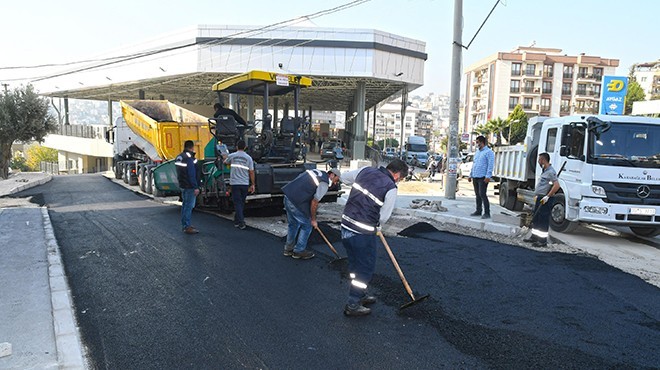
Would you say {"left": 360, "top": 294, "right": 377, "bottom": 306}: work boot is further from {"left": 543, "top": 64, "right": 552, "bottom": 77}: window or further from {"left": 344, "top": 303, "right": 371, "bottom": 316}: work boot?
{"left": 543, "top": 64, "right": 552, "bottom": 77}: window

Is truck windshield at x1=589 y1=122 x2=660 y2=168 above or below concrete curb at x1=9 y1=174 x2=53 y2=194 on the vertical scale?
above

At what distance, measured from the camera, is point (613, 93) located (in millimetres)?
16094

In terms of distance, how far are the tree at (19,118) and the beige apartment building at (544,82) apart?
56.3 m

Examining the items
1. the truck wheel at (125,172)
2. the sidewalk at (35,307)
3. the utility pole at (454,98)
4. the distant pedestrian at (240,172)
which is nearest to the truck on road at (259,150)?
the distant pedestrian at (240,172)

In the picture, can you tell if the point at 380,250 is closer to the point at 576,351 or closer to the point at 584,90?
the point at 576,351

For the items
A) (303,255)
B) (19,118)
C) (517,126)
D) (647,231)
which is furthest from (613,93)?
(517,126)

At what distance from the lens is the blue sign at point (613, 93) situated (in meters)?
16.0

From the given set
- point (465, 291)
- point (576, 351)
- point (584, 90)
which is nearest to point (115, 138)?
point (465, 291)

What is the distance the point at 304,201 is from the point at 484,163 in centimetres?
505

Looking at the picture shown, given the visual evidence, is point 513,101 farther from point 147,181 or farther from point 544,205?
point 544,205

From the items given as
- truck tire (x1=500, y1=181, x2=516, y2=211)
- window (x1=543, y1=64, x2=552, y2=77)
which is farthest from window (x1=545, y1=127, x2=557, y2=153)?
window (x1=543, y1=64, x2=552, y2=77)

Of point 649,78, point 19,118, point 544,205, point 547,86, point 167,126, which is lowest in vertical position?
point 544,205

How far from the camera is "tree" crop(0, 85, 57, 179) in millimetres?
17875

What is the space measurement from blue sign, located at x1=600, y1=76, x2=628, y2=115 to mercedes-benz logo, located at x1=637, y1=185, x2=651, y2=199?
942cm
